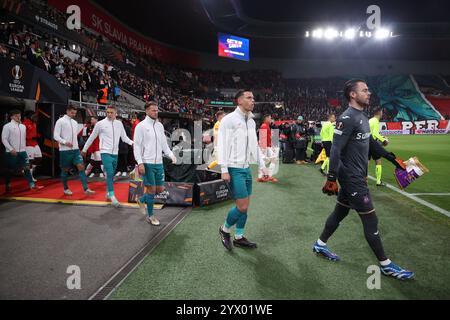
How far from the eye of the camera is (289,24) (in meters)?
34.8

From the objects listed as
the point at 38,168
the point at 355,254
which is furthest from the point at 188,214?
the point at 38,168

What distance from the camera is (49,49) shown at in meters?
12.3

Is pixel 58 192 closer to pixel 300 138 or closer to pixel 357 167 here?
pixel 357 167

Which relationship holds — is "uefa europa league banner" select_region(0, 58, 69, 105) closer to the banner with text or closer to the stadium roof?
the banner with text

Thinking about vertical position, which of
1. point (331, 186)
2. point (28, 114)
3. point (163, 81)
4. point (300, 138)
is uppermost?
point (163, 81)

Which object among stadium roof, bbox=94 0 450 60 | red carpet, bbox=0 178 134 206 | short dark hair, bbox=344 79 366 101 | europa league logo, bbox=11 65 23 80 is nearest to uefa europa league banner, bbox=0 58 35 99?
europa league logo, bbox=11 65 23 80

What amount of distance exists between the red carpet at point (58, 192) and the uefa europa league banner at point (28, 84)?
2.44 m

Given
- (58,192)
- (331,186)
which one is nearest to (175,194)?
(58,192)

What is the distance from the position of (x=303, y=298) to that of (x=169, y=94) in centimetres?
2835

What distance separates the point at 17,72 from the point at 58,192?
11.4 ft

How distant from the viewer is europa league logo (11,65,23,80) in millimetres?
7414

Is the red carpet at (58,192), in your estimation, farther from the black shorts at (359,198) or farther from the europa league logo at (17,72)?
the black shorts at (359,198)

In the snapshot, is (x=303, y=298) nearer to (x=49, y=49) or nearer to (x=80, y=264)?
(x=80, y=264)

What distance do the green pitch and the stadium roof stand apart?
25.0m
